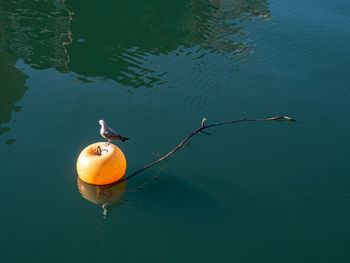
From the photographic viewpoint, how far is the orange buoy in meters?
8.01

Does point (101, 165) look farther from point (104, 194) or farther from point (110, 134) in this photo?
point (104, 194)

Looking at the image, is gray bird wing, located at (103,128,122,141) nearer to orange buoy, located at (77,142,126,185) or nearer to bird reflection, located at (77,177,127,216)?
orange buoy, located at (77,142,126,185)

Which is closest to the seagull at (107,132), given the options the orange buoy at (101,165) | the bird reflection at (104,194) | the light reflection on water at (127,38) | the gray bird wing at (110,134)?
the gray bird wing at (110,134)

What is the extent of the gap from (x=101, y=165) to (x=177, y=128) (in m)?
3.22

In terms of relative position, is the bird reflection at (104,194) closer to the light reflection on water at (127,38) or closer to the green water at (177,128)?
the green water at (177,128)

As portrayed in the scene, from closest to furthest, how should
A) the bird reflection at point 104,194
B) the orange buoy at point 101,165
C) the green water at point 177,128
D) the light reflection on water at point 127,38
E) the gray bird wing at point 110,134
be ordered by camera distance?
the green water at point 177,128
the orange buoy at point 101,165
the gray bird wing at point 110,134
the bird reflection at point 104,194
the light reflection on water at point 127,38

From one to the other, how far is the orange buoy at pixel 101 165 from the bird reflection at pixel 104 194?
268 mm

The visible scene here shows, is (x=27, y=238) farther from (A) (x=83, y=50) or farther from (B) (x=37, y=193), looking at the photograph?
(A) (x=83, y=50)

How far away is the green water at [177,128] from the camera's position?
7691 mm

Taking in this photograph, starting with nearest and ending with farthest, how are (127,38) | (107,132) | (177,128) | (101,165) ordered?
(101,165) → (107,132) → (177,128) → (127,38)

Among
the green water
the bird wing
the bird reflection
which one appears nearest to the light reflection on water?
the green water

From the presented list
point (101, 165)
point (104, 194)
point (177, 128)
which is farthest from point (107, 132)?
point (177, 128)

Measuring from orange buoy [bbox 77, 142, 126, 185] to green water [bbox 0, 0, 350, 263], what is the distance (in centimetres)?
46

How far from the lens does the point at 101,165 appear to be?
315 inches
